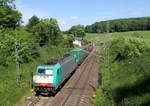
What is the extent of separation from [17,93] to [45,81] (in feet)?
10.7

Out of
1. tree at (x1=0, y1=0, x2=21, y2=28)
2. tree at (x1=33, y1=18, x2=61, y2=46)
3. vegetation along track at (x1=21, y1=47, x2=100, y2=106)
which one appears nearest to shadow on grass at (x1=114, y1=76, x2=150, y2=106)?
vegetation along track at (x1=21, y1=47, x2=100, y2=106)

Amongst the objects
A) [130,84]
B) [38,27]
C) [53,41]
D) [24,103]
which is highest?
[38,27]

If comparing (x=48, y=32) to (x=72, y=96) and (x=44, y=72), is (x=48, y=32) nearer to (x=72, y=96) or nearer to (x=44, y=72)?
(x=44, y=72)

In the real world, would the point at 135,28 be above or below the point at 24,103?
above

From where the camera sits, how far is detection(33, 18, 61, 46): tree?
62.9 m

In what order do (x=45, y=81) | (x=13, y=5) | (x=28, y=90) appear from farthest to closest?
(x=13, y=5), (x=28, y=90), (x=45, y=81)

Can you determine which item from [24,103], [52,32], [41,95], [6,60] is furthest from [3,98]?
[52,32]

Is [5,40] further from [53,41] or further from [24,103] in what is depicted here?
[53,41]

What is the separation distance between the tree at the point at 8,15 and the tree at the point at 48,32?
1886 centimetres

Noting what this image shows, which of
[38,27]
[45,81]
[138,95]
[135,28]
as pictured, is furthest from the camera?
[135,28]

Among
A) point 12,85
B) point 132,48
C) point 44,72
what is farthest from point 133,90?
point 132,48

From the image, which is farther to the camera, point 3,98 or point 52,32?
point 52,32

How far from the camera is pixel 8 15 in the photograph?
40.3 meters

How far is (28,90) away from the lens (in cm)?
Answer: 2420
